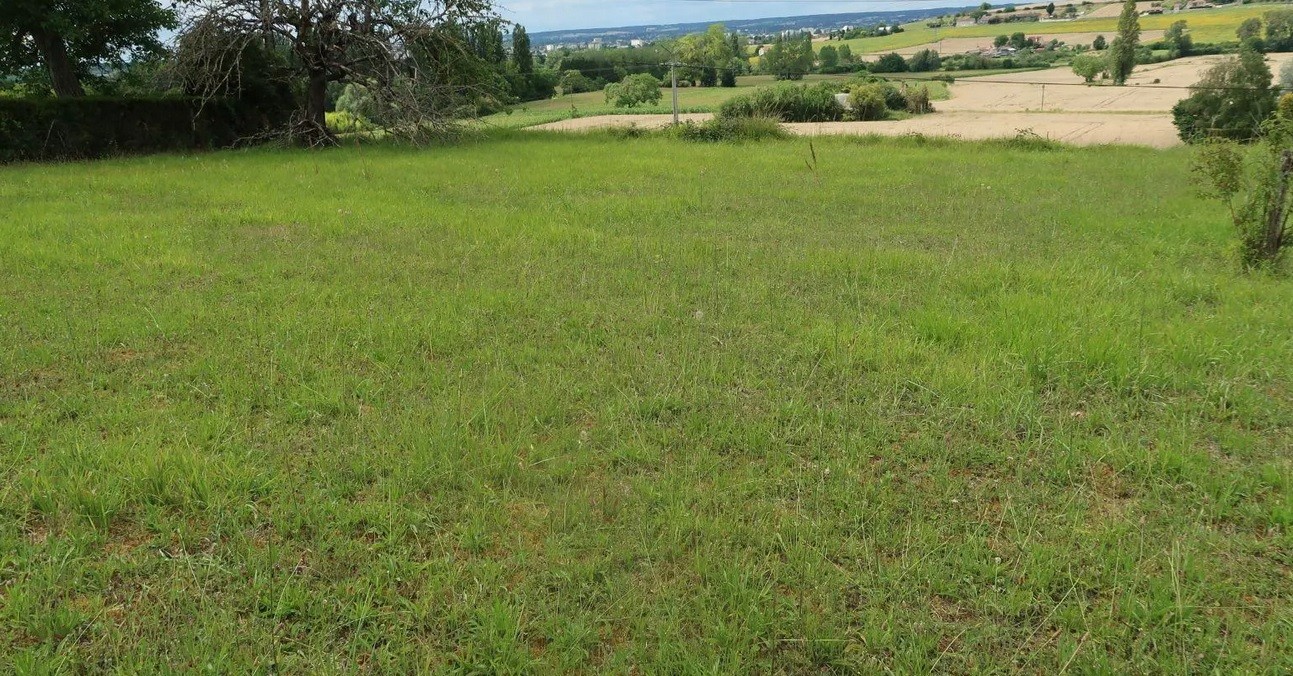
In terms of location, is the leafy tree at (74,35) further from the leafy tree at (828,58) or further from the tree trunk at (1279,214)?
the leafy tree at (828,58)

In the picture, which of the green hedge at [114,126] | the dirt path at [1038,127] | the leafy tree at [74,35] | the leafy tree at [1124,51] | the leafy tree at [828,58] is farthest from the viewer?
the leafy tree at [828,58]

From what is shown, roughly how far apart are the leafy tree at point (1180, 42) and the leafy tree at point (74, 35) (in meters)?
47.9

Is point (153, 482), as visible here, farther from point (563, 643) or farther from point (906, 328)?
point (906, 328)

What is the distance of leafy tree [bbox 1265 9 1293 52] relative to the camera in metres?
35.2

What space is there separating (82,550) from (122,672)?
32.5 inches

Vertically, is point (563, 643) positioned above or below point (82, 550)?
below

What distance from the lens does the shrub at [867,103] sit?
1189 inches

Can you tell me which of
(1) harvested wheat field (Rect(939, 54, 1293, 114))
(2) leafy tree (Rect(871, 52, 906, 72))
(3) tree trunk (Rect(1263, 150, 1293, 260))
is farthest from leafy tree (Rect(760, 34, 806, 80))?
(3) tree trunk (Rect(1263, 150, 1293, 260))

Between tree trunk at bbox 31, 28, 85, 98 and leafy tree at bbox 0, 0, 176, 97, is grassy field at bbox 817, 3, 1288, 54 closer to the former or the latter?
leafy tree at bbox 0, 0, 176, 97

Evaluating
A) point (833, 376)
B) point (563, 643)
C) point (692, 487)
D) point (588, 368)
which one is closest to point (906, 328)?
point (833, 376)

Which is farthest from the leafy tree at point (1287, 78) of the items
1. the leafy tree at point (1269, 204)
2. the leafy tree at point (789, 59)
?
the leafy tree at point (789, 59)

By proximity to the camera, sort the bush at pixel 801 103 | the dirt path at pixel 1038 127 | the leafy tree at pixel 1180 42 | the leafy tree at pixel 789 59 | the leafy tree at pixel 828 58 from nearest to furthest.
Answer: the dirt path at pixel 1038 127, the bush at pixel 801 103, the leafy tree at pixel 1180 42, the leafy tree at pixel 789 59, the leafy tree at pixel 828 58

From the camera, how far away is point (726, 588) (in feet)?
9.52

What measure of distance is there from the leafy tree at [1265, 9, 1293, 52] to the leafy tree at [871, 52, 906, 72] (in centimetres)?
1655
